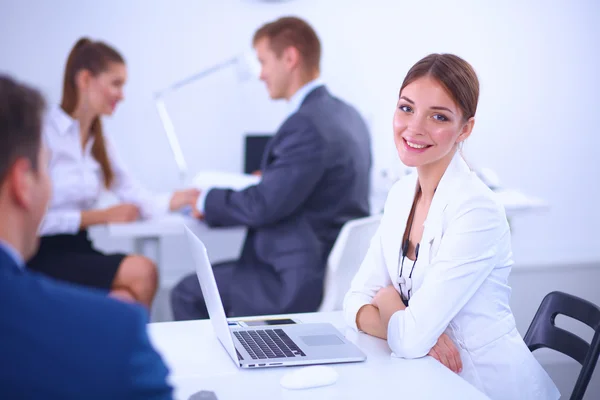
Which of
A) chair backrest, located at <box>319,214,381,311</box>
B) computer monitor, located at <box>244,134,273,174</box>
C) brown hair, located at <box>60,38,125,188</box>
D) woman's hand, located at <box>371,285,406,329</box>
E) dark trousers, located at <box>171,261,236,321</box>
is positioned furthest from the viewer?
computer monitor, located at <box>244,134,273,174</box>

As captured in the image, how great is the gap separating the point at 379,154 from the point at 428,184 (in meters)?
2.20

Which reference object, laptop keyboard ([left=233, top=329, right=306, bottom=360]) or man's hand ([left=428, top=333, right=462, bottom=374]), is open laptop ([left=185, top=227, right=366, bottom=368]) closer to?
laptop keyboard ([left=233, top=329, right=306, bottom=360])

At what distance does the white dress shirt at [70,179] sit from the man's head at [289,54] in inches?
27.3

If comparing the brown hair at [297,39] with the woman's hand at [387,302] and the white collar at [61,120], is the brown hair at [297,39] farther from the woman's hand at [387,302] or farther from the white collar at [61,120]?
the woman's hand at [387,302]

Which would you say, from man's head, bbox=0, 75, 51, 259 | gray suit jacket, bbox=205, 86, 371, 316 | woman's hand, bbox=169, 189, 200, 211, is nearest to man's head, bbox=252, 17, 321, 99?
gray suit jacket, bbox=205, 86, 371, 316

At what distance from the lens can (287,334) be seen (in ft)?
4.80

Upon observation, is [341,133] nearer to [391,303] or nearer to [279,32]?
[279,32]

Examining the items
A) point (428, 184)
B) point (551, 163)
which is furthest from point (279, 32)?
point (551, 163)

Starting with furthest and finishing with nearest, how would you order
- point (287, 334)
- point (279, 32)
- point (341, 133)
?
point (279, 32), point (341, 133), point (287, 334)

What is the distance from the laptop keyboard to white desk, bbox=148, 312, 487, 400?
0.15ft

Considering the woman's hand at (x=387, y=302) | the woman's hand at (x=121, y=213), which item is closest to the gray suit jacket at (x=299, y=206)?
the woman's hand at (x=121, y=213)

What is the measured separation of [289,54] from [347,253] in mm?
820

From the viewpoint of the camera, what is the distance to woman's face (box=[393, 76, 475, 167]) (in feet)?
5.24

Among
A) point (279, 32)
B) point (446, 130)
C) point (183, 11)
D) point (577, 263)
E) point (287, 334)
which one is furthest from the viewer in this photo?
point (577, 263)
